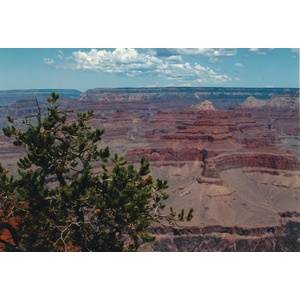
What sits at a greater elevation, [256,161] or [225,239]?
[256,161]

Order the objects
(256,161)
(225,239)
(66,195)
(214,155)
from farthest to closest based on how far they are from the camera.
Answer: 1. (214,155)
2. (256,161)
3. (225,239)
4. (66,195)

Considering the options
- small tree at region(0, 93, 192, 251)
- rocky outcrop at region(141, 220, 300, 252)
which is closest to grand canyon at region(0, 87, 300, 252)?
rocky outcrop at region(141, 220, 300, 252)

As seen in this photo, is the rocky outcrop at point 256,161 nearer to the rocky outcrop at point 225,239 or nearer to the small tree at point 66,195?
the rocky outcrop at point 225,239

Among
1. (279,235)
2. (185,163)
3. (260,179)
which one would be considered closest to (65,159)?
(279,235)

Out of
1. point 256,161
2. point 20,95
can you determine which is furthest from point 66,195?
point 20,95

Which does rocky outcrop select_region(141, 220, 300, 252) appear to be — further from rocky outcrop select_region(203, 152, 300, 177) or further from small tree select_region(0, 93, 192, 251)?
small tree select_region(0, 93, 192, 251)

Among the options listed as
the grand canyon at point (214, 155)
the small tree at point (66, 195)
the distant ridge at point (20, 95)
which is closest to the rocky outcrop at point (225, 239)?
the grand canyon at point (214, 155)

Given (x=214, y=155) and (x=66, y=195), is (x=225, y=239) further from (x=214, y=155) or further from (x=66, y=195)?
(x=66, y=195)
